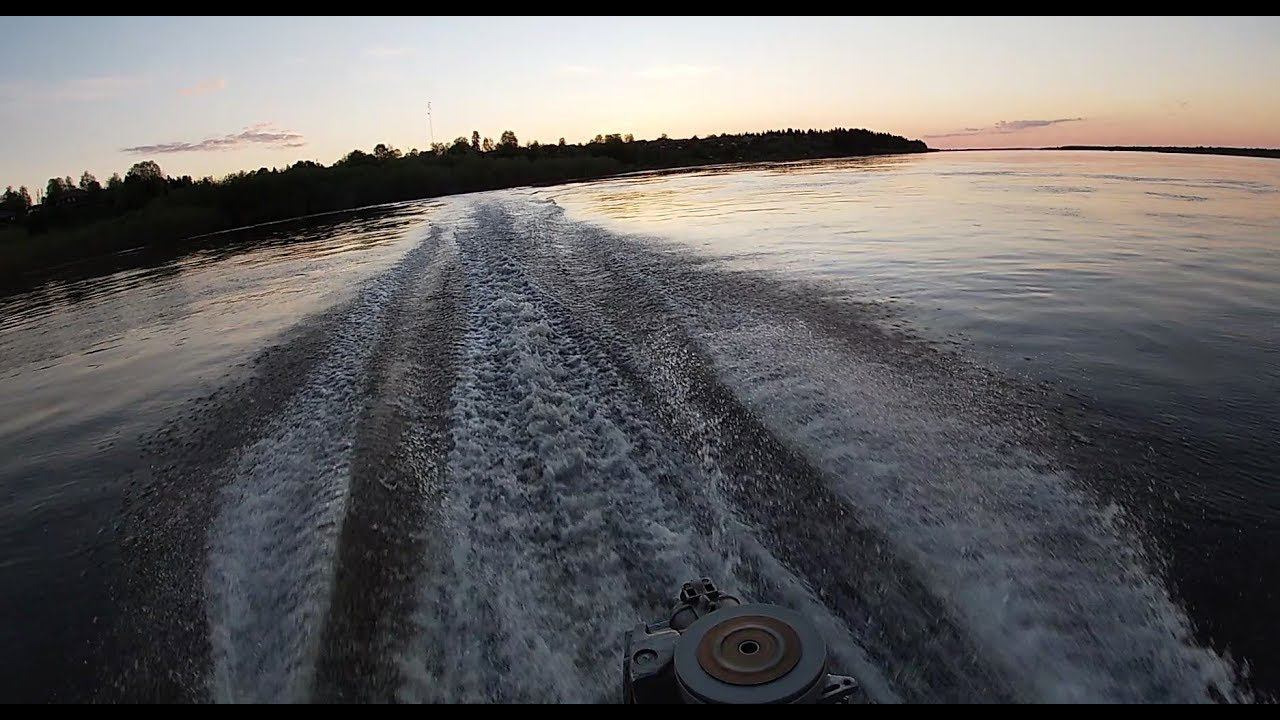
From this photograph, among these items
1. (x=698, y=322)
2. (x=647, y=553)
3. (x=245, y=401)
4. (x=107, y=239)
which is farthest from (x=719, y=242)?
(x=107, y=239)

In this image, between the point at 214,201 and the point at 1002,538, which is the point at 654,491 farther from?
the point at 214,201

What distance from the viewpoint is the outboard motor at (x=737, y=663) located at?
61.4 inches

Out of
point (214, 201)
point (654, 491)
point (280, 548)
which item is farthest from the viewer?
point (214, 201)

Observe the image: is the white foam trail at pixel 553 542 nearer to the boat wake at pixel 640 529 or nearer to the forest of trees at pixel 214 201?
the boat wake at pixel 640 529

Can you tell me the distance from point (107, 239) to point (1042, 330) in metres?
39.9

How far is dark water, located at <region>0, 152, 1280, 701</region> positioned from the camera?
228cm

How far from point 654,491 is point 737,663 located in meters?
1.69

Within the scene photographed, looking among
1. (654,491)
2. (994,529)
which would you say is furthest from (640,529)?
(994,529)

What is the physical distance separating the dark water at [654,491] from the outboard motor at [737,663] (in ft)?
1.61

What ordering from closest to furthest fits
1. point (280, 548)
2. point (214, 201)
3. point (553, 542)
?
point (553, 542)
point (280, 548)
point (214, 201)

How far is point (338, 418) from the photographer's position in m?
4.57

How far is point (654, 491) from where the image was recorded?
10.9 feet
